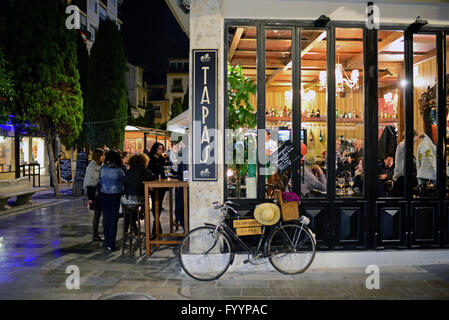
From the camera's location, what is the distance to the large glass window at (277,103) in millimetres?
6152

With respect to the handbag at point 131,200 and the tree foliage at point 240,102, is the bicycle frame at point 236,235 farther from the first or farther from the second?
the handbag at point 131,200

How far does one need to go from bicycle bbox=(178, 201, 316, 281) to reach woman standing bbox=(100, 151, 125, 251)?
2142 mm

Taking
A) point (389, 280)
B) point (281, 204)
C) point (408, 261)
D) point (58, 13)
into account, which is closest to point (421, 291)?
point (389, 280)

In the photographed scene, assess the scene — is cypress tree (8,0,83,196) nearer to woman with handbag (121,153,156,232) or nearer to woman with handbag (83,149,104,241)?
woman with handbag (83,149,104,241)

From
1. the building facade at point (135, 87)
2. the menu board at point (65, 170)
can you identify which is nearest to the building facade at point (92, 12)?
the building facade at point (135, 87)

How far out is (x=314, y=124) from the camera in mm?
6992

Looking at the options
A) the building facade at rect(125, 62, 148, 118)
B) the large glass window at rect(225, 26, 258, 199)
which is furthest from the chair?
the building facade at rect(125, 62, 148, 118)

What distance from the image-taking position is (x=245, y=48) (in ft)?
23.3

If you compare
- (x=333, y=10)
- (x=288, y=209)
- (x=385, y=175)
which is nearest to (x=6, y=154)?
(x=288, y=209)

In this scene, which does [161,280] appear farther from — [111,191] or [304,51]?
[304,51]

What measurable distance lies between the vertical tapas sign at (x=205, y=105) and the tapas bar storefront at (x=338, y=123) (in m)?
0.11

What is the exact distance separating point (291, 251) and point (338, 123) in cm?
246

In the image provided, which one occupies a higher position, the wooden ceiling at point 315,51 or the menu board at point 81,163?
the wooden ceiling at point 315,51

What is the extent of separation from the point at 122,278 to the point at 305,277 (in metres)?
2.86
